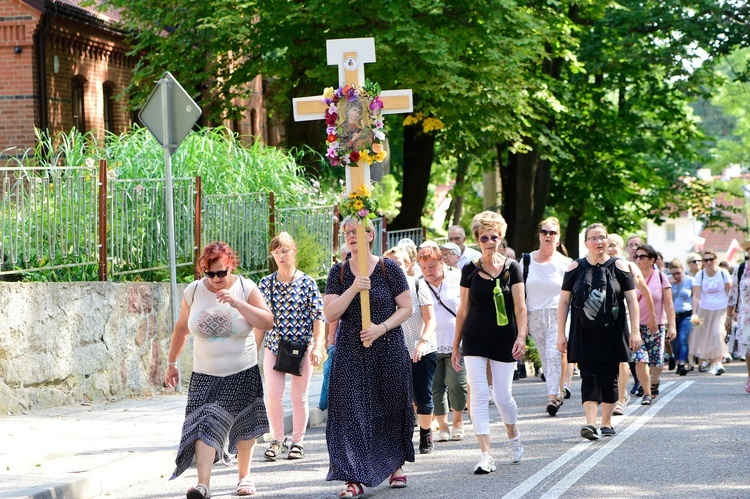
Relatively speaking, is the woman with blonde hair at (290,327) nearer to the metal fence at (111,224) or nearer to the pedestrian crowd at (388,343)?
the pedestrian crowd at (388,343)

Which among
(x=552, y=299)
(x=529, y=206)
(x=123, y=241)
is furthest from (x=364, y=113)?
(x=529, y=206)

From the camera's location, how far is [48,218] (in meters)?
13.8

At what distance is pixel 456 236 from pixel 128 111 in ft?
43.0

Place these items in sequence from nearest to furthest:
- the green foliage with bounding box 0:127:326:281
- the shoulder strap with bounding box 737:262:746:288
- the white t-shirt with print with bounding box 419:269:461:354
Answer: the white t-shirt with print with bounding box 419:269:461:354
the green foliage with bounding box 0:127:326:281
the shoulder strap with bounding box 737:262:746:288

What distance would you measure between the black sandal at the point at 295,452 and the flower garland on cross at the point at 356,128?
2740mm

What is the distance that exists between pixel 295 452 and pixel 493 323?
2120 mm

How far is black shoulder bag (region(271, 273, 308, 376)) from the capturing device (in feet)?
35.5

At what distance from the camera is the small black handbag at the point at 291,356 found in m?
10.8

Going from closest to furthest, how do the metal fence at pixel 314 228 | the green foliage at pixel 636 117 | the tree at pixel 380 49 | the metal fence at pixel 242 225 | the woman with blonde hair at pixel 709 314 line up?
the metal fence at pixel 242 225 → the metal fence at pixel 314 228 → the woman with blonde hair at pixel 709 314 → the tree at pixel 380 49 → the green foliage at pixel 636 117

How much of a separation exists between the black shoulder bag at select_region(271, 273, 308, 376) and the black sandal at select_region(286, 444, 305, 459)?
611 mm

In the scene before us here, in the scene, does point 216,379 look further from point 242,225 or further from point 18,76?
point 18,76

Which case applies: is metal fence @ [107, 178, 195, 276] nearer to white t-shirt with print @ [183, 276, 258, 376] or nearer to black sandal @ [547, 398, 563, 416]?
black sandal @ [547, 398, 563, 416]

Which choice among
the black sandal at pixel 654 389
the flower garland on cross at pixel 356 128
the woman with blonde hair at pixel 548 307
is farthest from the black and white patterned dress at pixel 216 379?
the black sandal at pixel 654 389

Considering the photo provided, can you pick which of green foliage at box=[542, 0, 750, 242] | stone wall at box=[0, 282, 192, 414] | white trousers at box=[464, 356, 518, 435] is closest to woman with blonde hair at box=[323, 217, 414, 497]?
white trousers at box=[464, 356, 518, 435]
